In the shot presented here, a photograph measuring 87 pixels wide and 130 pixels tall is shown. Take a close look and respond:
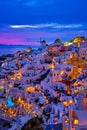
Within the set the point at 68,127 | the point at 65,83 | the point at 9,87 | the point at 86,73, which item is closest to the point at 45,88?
the point at 65,83

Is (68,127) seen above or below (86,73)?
below

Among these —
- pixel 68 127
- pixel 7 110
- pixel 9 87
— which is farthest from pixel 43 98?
pixel 68 127

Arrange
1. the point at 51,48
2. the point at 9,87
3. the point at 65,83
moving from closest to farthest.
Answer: the point at 65,83
the point at 9,87
the point at 51,48

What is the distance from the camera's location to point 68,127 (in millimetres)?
10320

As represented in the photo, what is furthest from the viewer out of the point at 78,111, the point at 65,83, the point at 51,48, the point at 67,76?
the point at 51,48

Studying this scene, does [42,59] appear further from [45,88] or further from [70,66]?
[45,88]

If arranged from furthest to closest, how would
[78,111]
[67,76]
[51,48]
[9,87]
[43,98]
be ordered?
[51,48], [9,87], [67,76], [43,98], [78,111]

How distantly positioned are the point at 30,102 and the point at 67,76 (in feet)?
10.8

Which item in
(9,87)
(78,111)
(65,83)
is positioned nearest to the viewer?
(78,111)

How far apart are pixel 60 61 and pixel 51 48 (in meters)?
6.93

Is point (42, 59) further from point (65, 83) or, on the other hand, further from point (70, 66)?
point (65, 83)

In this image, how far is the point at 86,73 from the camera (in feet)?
71.1

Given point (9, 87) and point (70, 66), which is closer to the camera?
point (70, 66)

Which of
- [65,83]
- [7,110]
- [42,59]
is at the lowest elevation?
[7,110]
